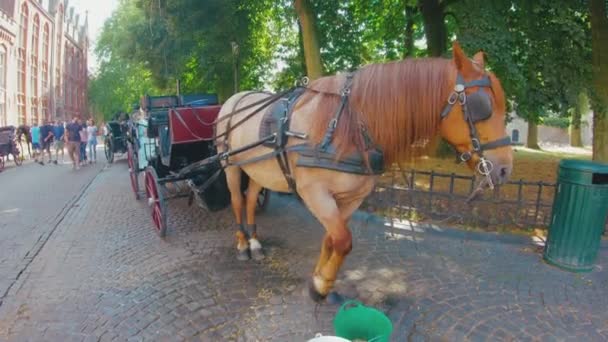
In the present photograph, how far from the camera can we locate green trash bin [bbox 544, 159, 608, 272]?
388 cm

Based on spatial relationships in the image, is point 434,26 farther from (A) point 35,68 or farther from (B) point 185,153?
(A) point 35,68

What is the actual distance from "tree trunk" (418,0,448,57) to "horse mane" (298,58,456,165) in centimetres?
933

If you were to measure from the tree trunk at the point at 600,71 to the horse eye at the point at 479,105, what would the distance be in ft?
18.8

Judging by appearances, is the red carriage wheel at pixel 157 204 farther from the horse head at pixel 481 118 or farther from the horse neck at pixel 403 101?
the horse head at pixel 481 118

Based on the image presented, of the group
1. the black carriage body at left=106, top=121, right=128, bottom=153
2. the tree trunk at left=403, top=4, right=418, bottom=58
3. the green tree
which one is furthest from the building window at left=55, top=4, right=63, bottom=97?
the green tree

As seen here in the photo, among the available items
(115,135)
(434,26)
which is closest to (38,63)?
(115,135)

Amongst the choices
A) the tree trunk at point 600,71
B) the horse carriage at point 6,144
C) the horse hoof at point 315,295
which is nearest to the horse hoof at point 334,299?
the horse hoof at point 315,295

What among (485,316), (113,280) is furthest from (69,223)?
(485,316)

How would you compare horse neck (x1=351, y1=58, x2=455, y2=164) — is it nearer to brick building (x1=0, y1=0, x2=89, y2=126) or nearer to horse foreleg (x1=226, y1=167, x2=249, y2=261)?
horse foreleg (x1=226, y1=167, x2=249, y2=261)

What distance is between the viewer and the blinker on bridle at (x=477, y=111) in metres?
2.30

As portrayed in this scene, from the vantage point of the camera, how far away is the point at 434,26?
11.1 metres

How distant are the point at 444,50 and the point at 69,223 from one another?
10.7m

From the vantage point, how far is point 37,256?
443 centimetres

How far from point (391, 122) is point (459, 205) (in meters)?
3.50
